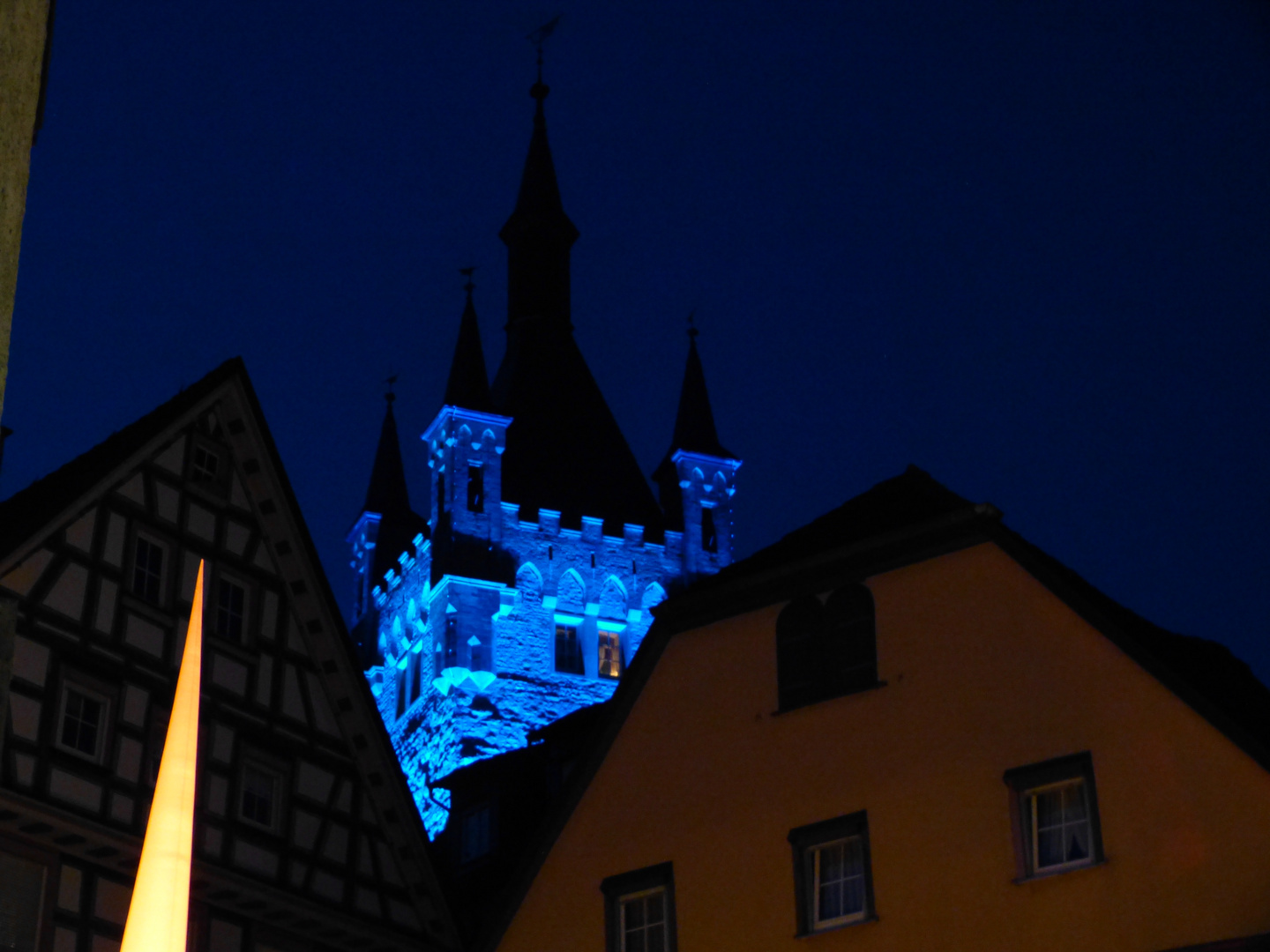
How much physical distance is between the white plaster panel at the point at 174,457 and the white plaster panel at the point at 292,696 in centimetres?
237

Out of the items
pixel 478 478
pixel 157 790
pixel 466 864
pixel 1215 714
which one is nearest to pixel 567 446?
pixel 478 478

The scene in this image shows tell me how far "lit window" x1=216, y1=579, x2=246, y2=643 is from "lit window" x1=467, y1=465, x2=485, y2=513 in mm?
32440

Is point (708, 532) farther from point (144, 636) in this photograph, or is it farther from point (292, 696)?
point (144, 636)

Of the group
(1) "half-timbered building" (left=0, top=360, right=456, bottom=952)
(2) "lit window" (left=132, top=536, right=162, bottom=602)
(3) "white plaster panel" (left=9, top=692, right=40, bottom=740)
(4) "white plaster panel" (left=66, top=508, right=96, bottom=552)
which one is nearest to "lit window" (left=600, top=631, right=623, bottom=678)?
(1) "half-timbered building" (left=0, top=360, right=456, bottom=952)

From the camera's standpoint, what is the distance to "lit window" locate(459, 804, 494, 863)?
26672mm

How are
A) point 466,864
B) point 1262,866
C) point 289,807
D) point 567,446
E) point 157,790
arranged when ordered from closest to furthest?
point 157,790, point 1262,866, point 289,807, point 466,864, point 567,446

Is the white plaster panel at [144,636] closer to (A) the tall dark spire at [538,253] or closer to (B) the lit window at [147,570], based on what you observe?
(B) the lit window at [147,570]

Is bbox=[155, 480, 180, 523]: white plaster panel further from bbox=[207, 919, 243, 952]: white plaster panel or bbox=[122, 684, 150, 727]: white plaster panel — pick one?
bbox=[207, 919, 243, 952]: white plaster panel

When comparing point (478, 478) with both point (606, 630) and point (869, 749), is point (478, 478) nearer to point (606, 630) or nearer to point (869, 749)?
point (606, 630)

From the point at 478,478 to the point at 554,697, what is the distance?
6.23 metres

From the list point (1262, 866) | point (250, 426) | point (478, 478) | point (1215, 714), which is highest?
point (478, 478)

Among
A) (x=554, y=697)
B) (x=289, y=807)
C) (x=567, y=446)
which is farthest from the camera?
(x=567, y=446)

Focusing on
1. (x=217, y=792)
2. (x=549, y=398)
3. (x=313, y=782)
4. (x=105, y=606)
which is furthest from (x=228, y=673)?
(x=549, y=398)

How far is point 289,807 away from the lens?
69.4ft
